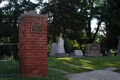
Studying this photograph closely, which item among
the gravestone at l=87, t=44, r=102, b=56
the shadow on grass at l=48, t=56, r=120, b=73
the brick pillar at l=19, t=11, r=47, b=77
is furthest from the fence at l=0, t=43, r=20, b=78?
the gravestone at l=87, t=44, r=102, b=56

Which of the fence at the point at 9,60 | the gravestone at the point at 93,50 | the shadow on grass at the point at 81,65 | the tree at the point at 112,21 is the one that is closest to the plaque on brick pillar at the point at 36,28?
the fence at the point at 9,60

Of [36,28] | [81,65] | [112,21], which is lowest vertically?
[81,65]

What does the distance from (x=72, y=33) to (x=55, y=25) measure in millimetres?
3569

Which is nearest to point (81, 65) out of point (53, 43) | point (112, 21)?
point (53, 43)

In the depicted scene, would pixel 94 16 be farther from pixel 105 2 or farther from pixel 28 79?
pixel 28 79

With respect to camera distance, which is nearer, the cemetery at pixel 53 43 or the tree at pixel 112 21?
the cemetery at pixel 53 43

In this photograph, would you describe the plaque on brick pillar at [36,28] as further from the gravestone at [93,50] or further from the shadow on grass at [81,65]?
the gravestone at [93,50]

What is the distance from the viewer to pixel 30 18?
17.4 feet

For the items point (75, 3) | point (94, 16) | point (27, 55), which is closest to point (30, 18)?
point (27, 55)

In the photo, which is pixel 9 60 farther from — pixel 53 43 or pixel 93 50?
pixel 53 43

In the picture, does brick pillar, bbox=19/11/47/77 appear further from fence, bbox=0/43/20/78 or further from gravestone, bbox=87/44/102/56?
gravestone, bbox=87/44/102/56

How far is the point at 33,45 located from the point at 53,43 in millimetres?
18520

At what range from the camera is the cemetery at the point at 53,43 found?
5301mm

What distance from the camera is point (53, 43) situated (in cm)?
2383
